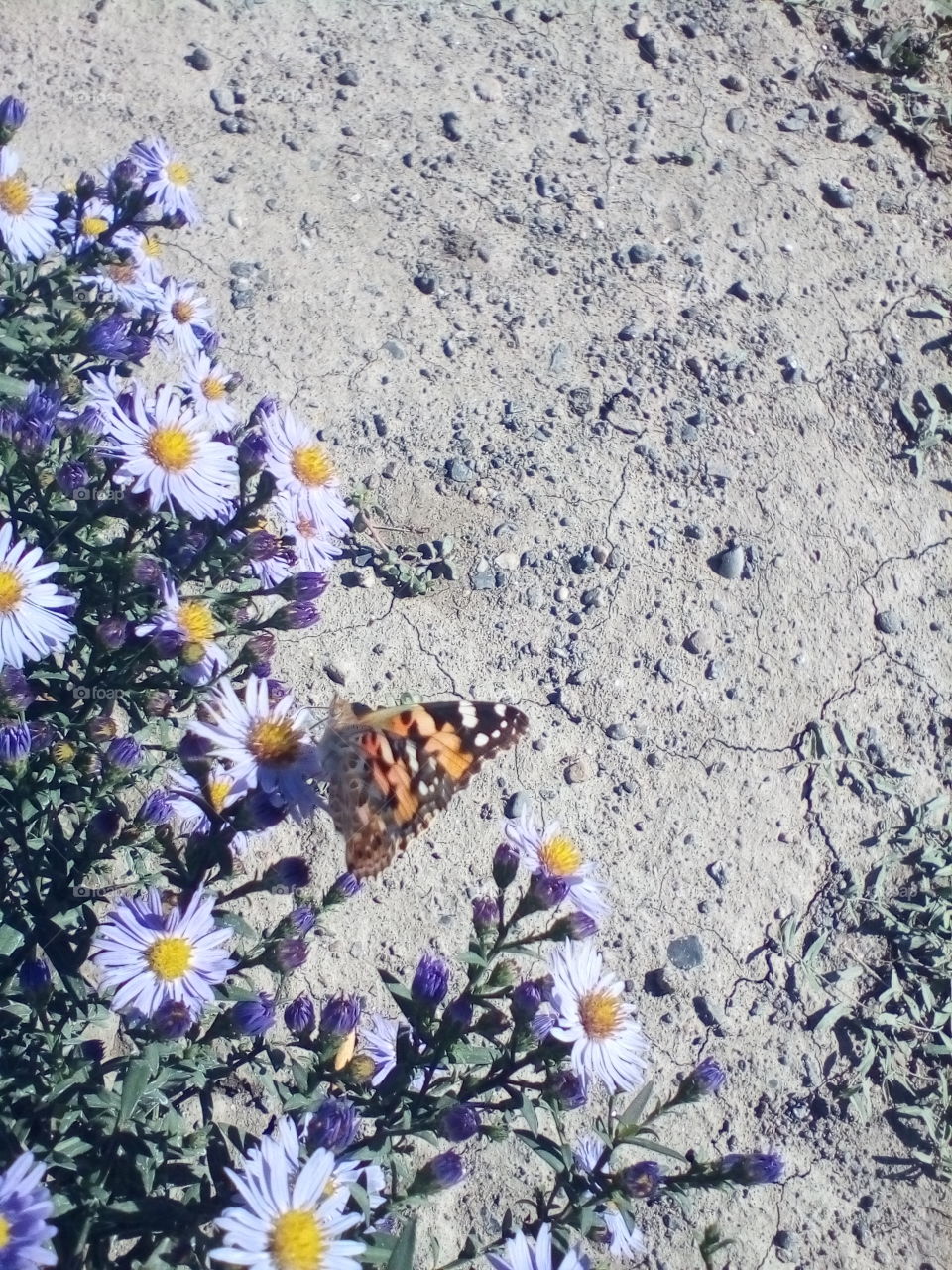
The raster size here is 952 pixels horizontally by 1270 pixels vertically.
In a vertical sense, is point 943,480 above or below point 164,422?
below

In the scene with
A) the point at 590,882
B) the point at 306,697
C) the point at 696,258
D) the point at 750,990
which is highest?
the point at 696,258

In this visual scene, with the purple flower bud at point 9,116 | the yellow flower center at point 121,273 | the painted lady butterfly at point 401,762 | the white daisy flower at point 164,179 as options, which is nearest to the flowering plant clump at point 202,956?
the painted lady butterfly at point 401,762

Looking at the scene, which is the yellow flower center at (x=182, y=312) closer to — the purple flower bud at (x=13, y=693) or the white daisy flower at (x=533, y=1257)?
the purple flower bud at (x=13, y=693)

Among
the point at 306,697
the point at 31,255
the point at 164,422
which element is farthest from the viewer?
the point at 306,697

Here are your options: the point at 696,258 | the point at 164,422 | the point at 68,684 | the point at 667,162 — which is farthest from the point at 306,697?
the point at 667,162

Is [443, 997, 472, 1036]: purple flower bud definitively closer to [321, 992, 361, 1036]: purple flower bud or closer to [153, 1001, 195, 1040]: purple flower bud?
[321, 992, 361, 1036]: purple flower bud

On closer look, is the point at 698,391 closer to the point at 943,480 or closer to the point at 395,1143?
the point at 943,480
